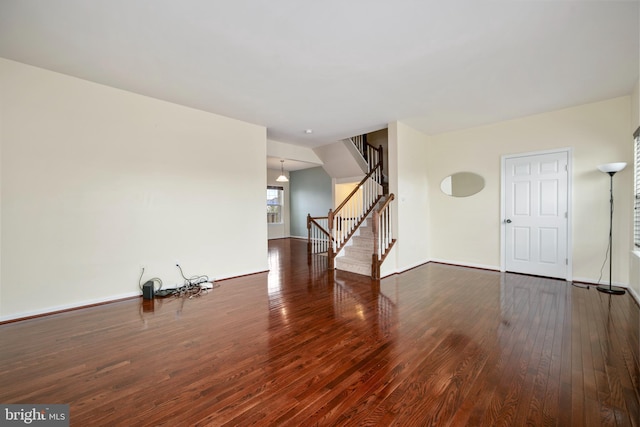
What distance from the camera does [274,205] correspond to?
10.9 meters

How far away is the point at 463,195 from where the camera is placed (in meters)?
5.60

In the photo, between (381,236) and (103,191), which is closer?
(103,191)

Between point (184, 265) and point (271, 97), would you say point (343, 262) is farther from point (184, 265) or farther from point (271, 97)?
point (271, 97)

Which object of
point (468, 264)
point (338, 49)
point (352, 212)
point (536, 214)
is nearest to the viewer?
point (338, 49)

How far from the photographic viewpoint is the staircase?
16.3ft

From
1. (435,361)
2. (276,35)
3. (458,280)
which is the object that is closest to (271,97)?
(276,35)

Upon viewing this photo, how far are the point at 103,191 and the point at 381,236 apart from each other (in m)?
4.37

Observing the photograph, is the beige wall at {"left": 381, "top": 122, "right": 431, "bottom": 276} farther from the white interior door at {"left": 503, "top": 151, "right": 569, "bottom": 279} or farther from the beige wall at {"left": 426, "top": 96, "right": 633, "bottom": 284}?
the white interior door at {"left": 503, "top": 151, "right": 569, "bottom": 279}

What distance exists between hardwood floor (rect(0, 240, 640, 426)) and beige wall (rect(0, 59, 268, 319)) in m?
0.53

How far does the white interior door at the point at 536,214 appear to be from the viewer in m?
4.48

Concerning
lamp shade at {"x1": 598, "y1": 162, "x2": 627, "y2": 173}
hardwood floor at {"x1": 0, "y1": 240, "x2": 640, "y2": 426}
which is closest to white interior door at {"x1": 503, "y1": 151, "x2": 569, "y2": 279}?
lamp shade at {"x1": 598, "y1": 162, "x2": 627, "y2": 173}

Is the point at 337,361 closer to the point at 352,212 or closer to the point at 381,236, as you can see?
the point at 381,236

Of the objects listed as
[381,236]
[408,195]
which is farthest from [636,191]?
[381,236]

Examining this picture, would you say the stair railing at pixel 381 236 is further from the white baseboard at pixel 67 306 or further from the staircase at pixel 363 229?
the white baseboard at pixel 67 306
